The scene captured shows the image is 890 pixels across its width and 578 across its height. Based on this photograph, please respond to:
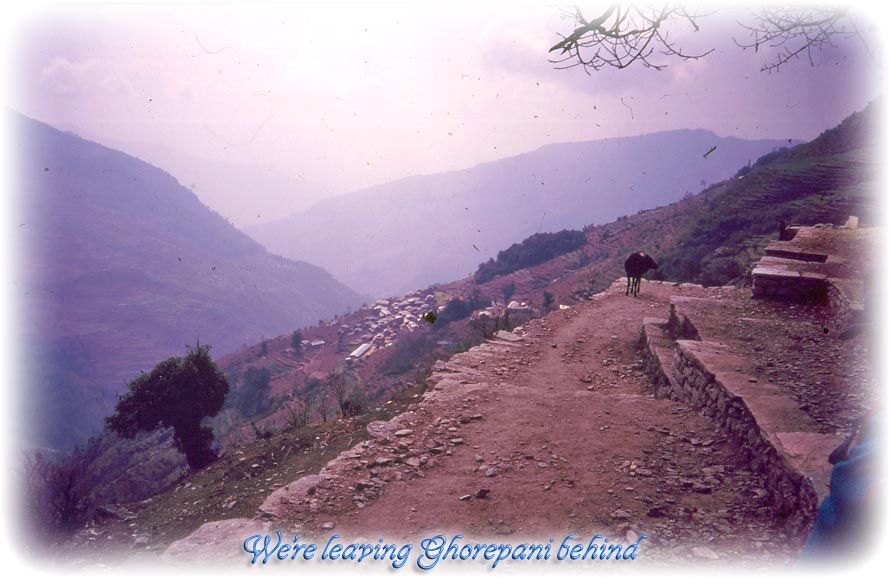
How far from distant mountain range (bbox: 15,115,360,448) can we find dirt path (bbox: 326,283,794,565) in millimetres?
81233

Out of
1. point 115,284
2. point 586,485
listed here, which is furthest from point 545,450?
point 115,284

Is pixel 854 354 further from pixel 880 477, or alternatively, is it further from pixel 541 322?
pixel 541 322

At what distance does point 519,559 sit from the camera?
115 inches

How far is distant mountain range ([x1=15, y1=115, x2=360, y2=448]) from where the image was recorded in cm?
9289

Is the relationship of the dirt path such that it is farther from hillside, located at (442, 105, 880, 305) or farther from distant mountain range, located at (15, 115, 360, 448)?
distant mountain range, located at (15, 115, 360, 448)

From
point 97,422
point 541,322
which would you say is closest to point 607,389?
point 541,322

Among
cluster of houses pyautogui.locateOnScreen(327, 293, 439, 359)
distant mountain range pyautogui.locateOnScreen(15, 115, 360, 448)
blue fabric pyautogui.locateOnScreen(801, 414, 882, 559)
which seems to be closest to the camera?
blue fabric pyautogui.locateOnScreen(801, 414, 882, 559)

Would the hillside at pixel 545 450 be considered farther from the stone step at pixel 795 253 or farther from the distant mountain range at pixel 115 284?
the distant mountain range at pixel 115 284

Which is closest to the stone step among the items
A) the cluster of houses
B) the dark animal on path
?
the dark animal on path

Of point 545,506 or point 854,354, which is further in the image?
point 854,354

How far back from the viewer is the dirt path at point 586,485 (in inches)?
118

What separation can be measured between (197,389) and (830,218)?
75.9 ft

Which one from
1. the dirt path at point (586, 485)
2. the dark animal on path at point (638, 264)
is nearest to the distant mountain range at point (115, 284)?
the dark animal on path at point (638, 264)

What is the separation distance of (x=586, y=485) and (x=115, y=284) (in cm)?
14899
